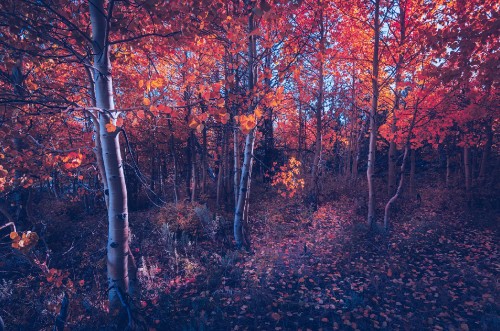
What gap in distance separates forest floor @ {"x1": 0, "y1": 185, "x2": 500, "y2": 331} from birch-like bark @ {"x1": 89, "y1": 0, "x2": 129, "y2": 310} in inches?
33.7

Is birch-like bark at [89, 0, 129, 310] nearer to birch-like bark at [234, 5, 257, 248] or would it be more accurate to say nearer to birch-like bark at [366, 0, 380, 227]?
birch-like bark at [234, 5, 257, 248]

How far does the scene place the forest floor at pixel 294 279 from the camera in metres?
4.27

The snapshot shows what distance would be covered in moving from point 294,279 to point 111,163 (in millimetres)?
4440

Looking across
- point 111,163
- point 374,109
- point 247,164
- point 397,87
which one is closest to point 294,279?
point 247,164

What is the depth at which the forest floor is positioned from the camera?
14.0 feet

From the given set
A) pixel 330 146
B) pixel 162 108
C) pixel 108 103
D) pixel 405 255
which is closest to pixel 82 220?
pixel 108 103

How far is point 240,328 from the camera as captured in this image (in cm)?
414

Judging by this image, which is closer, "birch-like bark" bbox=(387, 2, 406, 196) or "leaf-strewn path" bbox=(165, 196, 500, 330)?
"leaf-strewn path" bbox=(165, 196, 500, 330)

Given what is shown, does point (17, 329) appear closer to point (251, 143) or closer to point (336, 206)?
point (251, 143)

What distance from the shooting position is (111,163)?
344 centimetres

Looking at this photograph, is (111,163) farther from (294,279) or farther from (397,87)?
(397,87)

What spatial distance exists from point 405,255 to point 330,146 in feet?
59.3

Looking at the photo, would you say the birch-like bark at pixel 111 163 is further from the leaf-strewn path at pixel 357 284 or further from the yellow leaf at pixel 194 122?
the leaf-strewn path at pixel 357 284

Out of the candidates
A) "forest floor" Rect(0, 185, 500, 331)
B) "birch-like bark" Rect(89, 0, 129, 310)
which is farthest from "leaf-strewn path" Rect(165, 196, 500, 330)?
"birch-like bark" Rect(89, 0, 129, 310)
